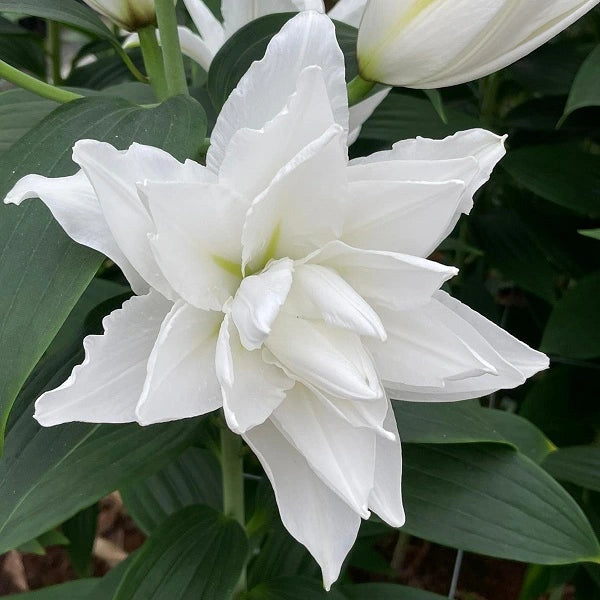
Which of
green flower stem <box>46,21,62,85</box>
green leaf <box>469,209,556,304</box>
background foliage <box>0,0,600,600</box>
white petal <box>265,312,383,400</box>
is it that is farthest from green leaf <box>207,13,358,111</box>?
green flower stem <box>46,21,62,85</box>

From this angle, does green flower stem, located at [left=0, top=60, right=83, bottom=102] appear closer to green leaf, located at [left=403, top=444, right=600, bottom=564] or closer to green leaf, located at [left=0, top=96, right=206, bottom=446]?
green leaf, located at [left=0, top=96, right=206, bottom=446]

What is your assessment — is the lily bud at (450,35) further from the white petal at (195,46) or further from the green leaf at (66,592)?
the green leaf at (66,592)

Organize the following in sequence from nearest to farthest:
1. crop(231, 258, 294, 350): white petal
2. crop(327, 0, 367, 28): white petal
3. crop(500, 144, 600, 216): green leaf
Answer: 1. crop(231, 258, 294, 350): white petal
2. crop(327, 0, 367, 28): white petal
3. crop(500, 144, 600, 216): green leaf

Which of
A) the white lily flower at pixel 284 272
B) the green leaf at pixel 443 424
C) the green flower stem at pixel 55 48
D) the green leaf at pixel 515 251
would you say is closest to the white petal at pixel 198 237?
the white lily flower at pixel 284 272

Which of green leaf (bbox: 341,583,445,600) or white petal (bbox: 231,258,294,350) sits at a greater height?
white petal (bbox: 231,258,294,350)

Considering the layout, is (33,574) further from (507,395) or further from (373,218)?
(373,218)

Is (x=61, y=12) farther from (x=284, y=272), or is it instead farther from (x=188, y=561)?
(x=188, y=561)

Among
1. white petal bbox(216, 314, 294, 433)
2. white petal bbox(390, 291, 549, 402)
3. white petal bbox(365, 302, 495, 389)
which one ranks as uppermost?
white petal bbox(216, 314, 294, 433)
